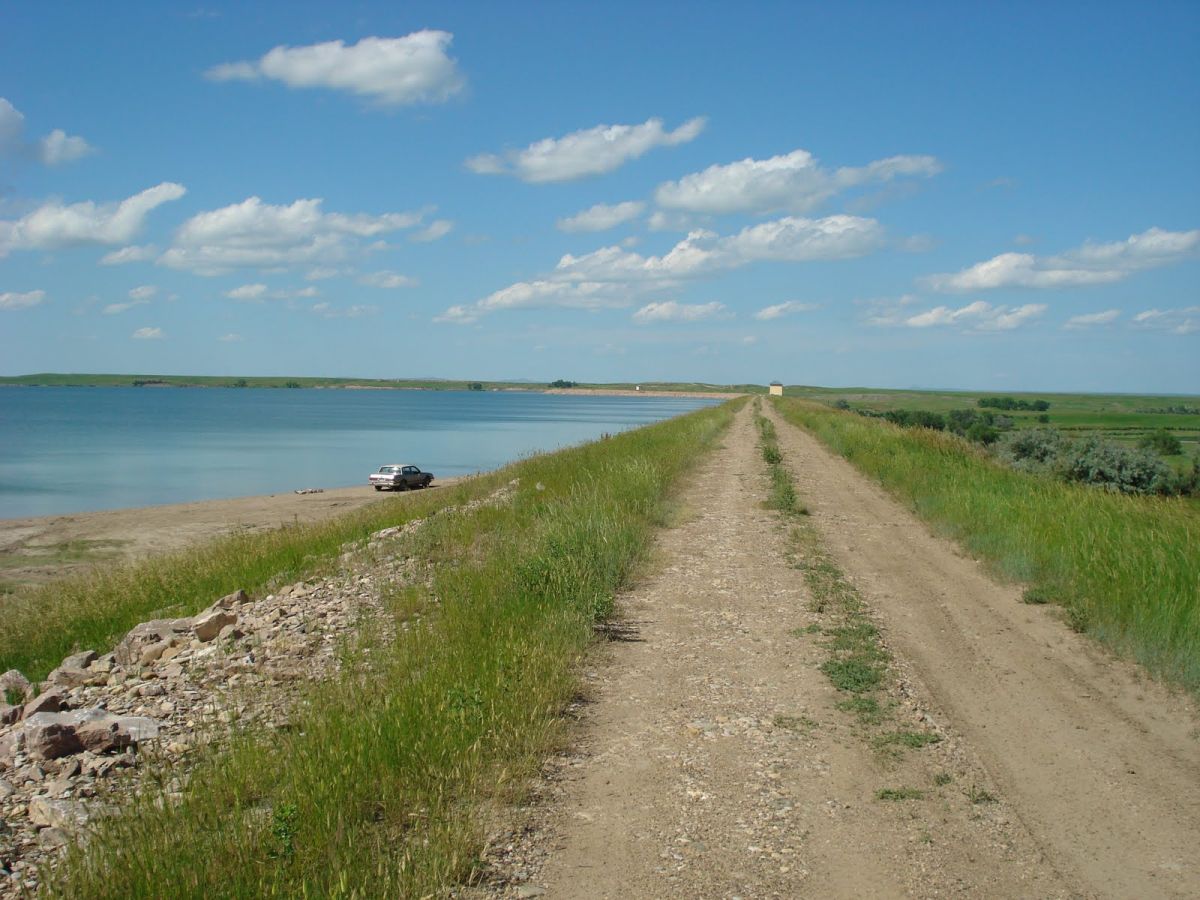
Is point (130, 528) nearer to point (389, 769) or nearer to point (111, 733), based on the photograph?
point (111, 733)

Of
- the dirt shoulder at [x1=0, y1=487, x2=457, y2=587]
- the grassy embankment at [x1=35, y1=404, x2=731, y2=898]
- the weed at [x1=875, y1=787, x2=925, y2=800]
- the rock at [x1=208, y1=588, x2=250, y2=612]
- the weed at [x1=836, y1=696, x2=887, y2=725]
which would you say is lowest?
the dirt shoulder at [x1=0, y1=487, x2=457, y2=587]

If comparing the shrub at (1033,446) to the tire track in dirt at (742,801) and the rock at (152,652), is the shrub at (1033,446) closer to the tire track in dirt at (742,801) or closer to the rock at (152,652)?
the tire track in dirt at (742,801)

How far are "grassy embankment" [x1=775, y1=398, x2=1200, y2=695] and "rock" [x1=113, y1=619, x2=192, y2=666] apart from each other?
961cm

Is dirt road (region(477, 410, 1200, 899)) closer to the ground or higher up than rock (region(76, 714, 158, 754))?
higher up

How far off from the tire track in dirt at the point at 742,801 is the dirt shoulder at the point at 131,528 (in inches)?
646

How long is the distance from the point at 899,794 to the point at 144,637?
8.91 meters

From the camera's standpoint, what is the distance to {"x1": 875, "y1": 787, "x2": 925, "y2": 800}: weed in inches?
189

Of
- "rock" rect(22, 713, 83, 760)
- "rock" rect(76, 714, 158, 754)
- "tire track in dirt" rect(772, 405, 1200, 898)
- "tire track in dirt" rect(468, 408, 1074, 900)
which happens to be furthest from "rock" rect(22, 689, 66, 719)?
"tire track in dirt" rect(772, 405, 1200, 898)

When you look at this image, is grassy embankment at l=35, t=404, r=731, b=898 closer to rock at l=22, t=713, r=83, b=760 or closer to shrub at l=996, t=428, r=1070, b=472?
rock at l=22, t=713, r=83, b=760

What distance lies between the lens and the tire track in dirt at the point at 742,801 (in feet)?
13.1

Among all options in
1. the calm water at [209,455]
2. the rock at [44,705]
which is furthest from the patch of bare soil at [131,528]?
the rock at [44,705]

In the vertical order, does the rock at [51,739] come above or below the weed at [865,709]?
below

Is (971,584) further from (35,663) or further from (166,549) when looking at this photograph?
(166,549)

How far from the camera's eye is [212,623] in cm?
1017
